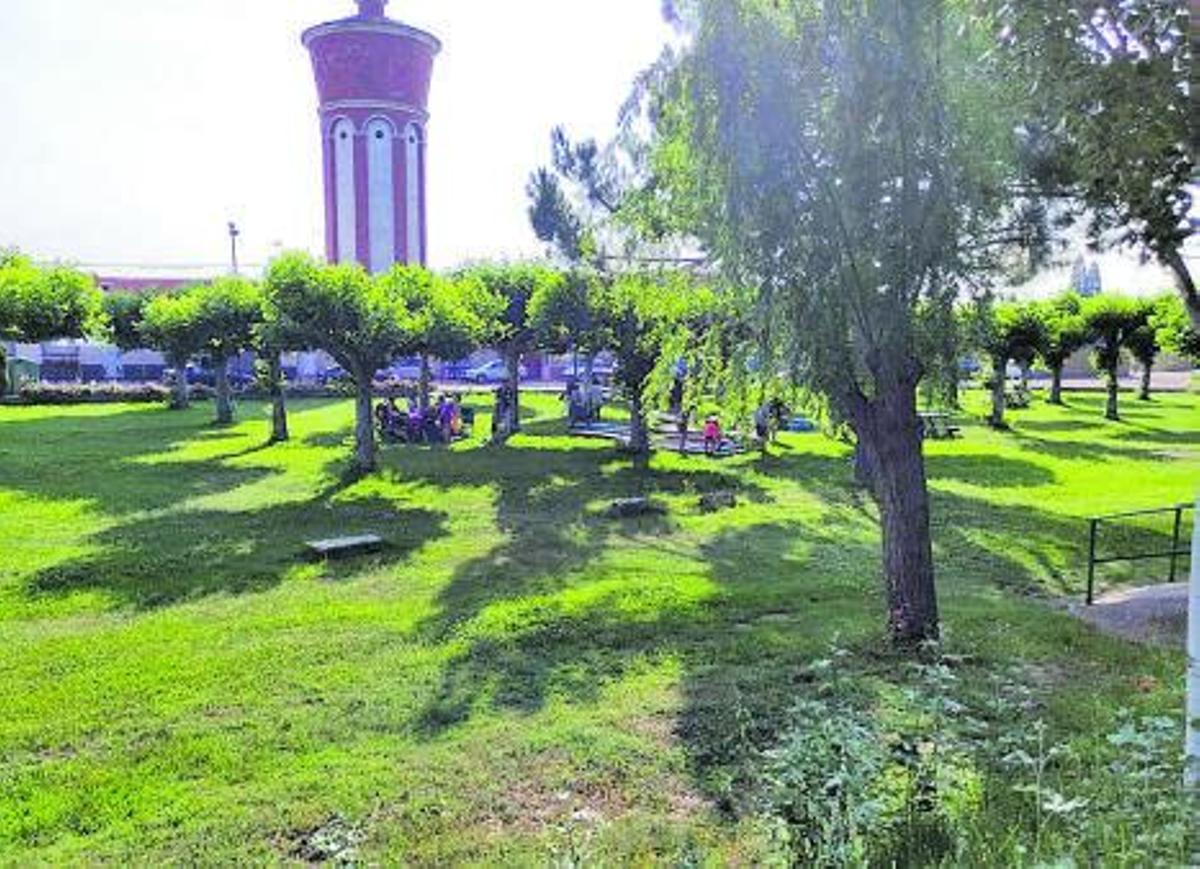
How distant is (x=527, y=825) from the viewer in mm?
5363

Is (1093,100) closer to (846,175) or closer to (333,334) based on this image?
(846,175)

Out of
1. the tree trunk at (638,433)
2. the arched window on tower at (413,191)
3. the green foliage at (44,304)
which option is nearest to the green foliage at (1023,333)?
the tree trunk at (638,433)

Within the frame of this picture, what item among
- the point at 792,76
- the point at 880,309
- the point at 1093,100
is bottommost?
the point at 880,309

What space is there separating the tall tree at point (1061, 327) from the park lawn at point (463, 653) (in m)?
16.9

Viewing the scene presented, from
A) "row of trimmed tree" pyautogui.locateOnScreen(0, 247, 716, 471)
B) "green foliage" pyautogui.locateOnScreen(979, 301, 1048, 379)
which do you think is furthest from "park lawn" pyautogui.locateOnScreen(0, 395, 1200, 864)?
"green foliage" pyautogui.locateOnScreen(979, 301, 1048, 379)

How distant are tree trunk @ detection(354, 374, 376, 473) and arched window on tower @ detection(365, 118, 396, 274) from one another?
3125cm

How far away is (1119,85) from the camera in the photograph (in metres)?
5.01

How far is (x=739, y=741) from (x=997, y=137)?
4.83m

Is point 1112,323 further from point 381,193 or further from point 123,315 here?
point 123,315

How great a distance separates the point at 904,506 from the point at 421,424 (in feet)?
59.8

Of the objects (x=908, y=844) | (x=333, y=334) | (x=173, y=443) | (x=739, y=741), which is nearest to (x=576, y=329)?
(x=333, y=334)

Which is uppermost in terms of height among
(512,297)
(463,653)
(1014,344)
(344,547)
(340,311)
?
(512,297)

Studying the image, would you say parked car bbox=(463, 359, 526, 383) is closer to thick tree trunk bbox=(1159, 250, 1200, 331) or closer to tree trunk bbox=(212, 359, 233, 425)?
tree trunk bbox=(212, 359, 233, 425)

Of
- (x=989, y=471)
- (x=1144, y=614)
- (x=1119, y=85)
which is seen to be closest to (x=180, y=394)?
(x=989, y=471)
